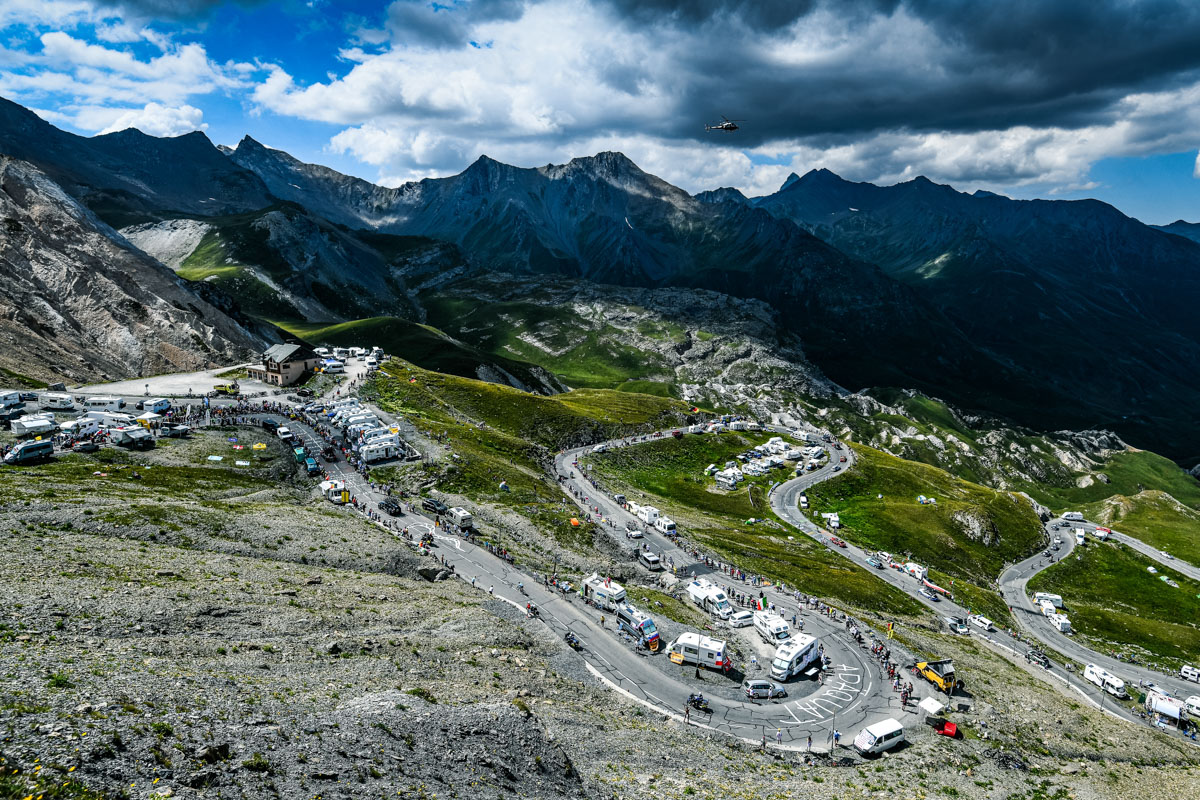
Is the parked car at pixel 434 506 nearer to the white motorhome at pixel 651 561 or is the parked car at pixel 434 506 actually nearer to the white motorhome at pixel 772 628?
the white motorhome at pixel 651 561

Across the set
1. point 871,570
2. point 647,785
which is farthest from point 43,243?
point 871,570

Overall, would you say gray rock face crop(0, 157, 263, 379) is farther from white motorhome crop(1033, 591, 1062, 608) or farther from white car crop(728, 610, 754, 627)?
white motorhome crop(1033, 591, 1062, 608)

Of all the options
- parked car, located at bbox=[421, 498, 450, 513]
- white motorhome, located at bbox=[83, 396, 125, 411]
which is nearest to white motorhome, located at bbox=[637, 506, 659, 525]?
parked car, located at bbox=[421, 498, 450, 513]

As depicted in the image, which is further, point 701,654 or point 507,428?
point 507,428

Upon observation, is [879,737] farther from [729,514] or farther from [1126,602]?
[1126,602]

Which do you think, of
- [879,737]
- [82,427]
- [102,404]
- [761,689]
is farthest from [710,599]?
[102,404]

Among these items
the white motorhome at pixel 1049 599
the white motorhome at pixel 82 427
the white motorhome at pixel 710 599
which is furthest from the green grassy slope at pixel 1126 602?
the white motorhome at pixel 82 427
